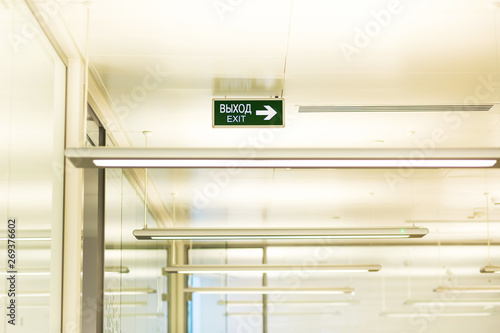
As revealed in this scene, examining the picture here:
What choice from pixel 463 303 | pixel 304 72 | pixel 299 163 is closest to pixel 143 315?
pixel 304 72

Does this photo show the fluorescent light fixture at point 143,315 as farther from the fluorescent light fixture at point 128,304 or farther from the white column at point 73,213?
the white column at point 73,213

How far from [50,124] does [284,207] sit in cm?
591

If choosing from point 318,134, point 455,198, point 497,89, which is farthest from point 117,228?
point 455,198

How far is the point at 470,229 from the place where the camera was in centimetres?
1219

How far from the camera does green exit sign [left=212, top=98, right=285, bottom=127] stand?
485cm

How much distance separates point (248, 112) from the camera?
16.1ft

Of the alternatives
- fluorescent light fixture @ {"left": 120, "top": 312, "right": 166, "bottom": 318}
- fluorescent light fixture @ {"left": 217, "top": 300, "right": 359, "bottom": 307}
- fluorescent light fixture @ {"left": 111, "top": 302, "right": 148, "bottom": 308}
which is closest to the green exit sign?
fluorescent light fixture @ {"left": 111, "top": 302, "right": 148, "bottom": 308}

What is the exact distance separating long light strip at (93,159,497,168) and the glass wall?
1.22ft

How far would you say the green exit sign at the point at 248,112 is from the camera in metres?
4.85

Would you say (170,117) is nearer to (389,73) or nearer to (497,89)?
(389,73)

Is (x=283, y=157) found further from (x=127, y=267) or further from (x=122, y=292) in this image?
(x=127, y=267)

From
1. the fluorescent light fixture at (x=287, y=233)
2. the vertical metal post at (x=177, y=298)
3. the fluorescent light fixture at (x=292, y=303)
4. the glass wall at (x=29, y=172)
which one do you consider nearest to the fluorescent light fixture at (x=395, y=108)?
the fluorescent light fixture at (x=287, y=233)

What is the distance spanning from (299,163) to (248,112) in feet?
4.48

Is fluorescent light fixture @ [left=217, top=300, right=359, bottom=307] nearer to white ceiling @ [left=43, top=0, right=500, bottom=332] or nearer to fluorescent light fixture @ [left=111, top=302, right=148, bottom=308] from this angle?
fluorescent light fixture @ [left=111, top=302, right=148, bottom=308]
